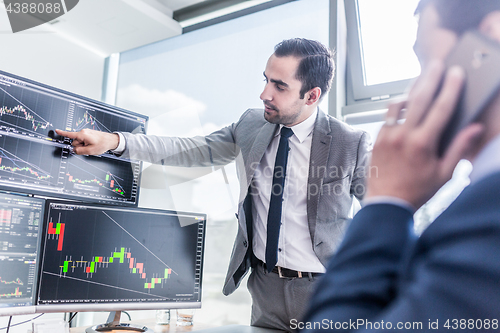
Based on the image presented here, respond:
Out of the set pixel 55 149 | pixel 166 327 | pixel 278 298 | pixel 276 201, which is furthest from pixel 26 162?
pixel 278 298

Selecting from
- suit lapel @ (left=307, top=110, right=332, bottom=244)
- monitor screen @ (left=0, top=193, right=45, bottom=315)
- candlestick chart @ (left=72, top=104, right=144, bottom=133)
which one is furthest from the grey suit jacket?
monitor screen @ (left=0, top=193, right=45, bottom=315)

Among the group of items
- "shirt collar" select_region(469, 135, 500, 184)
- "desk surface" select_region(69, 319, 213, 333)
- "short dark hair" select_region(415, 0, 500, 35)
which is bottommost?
"desk surface" select_region(69, 319, 213, 333)

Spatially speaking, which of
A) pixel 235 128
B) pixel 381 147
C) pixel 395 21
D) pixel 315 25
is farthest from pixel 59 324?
pixel 395 21

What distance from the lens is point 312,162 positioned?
150cm

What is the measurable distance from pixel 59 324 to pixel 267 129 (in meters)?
1.03

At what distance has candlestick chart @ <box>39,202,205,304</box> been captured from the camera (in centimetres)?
128

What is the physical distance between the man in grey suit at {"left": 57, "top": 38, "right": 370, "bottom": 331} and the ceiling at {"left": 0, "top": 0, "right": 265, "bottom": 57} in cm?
116

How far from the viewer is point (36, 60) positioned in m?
2.53

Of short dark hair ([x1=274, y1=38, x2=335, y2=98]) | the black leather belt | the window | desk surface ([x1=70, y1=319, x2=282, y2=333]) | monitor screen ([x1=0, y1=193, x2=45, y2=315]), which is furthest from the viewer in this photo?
the window

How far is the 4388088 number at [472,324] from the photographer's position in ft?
0.70

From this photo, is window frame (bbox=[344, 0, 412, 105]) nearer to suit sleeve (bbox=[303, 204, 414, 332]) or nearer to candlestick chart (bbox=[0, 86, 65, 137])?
candlestick chart (bbox=[0, 86, 65, 137])

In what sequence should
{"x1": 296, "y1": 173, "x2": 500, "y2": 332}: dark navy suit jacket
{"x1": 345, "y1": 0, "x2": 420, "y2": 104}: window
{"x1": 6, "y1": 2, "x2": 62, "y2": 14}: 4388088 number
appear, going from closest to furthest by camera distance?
{"x1": 296, "y1": 173, "x2": 500, "y2": 332}: dark navy suit jacket < {"x1": 345, "y1": 0, "x2": 420, "y2": 104}: window < {"x1": 6, "y1": 2, "x2": 62, "y2": 14}: 4388088 number

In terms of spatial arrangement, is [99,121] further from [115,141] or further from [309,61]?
[309,61]

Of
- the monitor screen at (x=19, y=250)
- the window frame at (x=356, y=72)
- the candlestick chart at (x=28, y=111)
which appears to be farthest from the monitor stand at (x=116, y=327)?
the window frame at (x=356, y=72)
